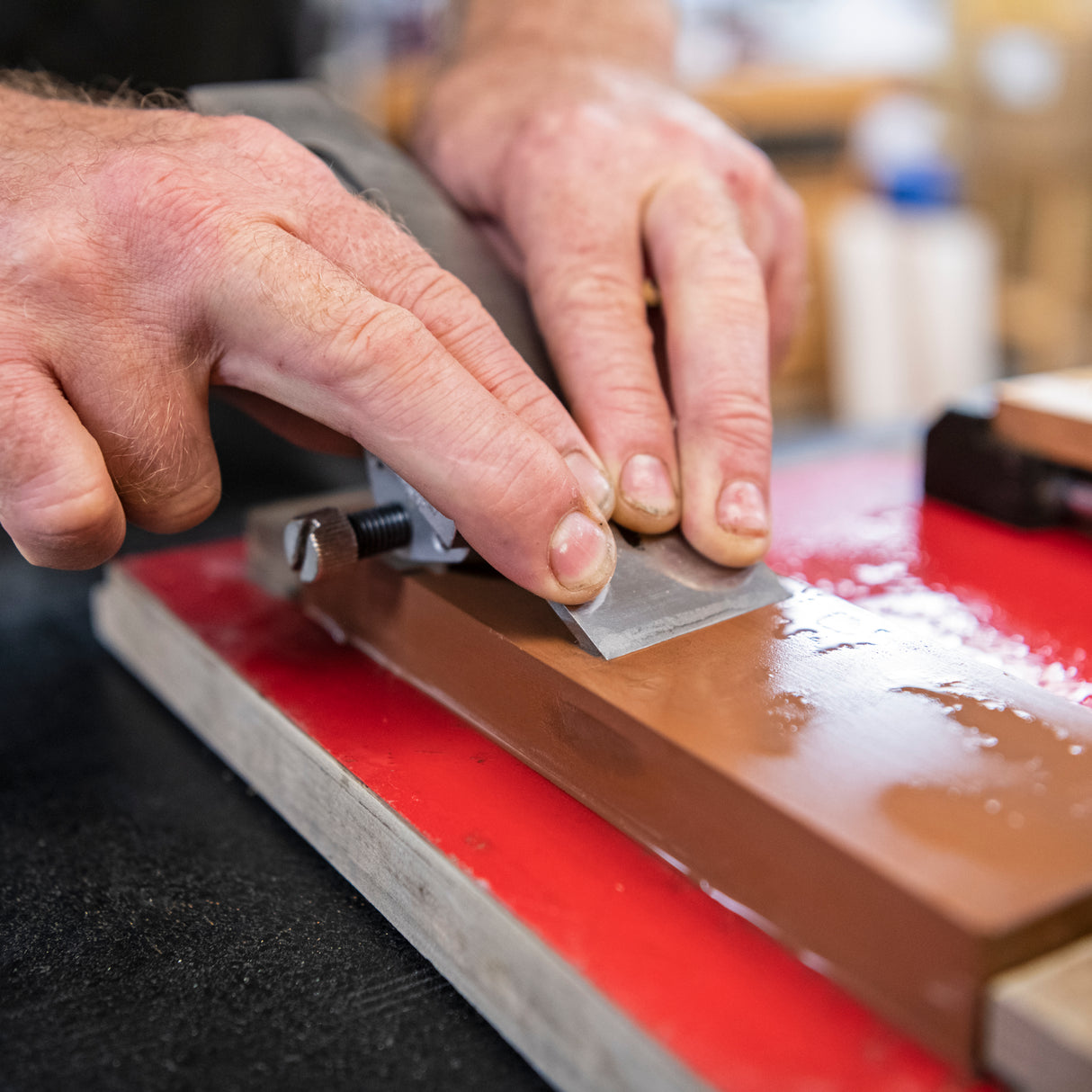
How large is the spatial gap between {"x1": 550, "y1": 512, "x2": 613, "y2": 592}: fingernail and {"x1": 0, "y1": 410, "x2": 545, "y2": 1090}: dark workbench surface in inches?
8.4

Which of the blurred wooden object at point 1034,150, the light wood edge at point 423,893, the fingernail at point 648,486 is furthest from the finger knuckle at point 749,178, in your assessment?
the blurred wooden object at point 1034,150

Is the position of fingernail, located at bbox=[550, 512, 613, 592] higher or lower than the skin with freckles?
lower

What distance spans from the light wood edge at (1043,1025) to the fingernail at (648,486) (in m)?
0.35

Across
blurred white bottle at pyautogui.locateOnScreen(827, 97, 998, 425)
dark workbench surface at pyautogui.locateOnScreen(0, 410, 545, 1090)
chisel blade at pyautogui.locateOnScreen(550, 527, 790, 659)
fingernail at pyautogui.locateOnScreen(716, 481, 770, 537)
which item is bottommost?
blurred white bottle at pyautogui.locateOnScreen(827, 97, 998, 425)

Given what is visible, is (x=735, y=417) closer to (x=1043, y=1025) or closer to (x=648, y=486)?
(x=648, y=486)

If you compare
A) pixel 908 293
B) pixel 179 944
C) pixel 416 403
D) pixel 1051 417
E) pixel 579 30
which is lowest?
pixel 908 293

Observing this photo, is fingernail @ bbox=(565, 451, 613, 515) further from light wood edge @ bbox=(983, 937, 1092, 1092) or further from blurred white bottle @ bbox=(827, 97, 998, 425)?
blurred white bottle @ bbox=(827, 97, 998, 425)

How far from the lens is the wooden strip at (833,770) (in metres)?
0.39

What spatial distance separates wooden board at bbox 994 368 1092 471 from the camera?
2.87 ft

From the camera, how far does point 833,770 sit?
0.46 m

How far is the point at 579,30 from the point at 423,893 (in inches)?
39.8

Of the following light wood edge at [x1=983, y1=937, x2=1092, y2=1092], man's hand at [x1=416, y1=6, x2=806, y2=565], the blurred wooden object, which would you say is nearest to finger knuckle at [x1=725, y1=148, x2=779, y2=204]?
man's hand at [x1=416, y1=6, x2=806, y2=565]

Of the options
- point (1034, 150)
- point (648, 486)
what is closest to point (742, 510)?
point (648, 486)

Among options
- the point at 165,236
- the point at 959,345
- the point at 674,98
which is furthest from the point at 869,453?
the point at 959,345
